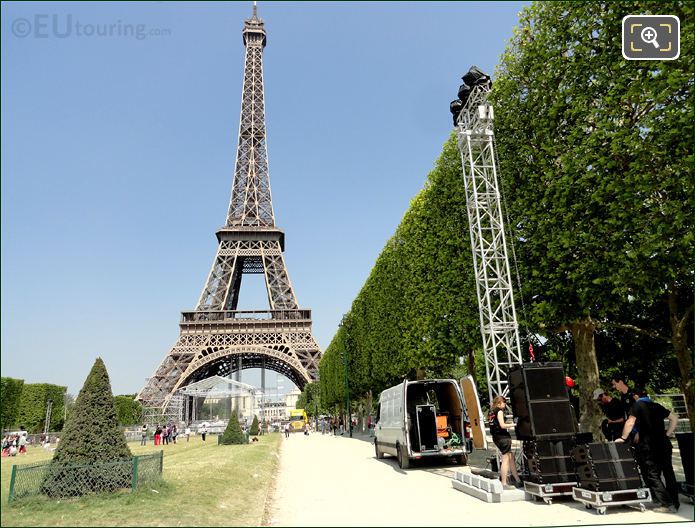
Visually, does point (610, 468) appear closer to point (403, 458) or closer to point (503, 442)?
point (503, 442)

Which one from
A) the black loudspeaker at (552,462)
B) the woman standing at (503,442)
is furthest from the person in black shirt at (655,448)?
the woman standing at (503,442)

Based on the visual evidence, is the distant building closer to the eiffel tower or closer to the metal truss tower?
the eiffel tower

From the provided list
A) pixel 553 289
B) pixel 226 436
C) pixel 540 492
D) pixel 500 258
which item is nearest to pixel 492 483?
pixel 540 492

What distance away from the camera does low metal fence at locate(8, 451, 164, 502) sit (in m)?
6.70

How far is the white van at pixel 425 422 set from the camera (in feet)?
39.5

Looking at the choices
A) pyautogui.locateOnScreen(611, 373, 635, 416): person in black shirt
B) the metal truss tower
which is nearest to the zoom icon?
the metal truss tower

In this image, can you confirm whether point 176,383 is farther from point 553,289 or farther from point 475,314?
point 553,289

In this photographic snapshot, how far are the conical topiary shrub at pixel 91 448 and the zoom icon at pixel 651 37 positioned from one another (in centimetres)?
1065

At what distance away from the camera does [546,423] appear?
773 centimetres

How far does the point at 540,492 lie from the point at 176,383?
133 feet

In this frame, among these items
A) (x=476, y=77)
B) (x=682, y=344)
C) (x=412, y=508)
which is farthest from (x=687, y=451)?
(x=476, y=77)

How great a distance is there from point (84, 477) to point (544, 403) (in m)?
7.50

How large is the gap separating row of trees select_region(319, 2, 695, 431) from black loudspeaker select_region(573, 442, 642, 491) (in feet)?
11.4

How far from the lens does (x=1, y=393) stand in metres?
5.63
